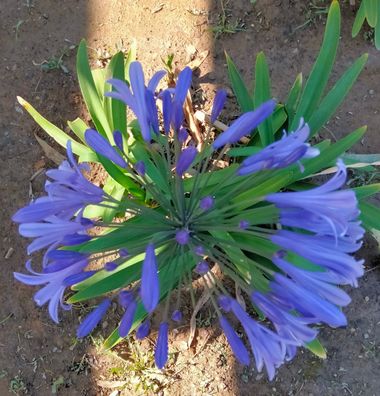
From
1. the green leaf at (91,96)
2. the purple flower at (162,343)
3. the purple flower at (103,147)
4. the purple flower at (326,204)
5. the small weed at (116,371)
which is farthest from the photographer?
the small weed at (116,371)

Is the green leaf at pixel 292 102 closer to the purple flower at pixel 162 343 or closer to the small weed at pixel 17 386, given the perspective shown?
the purple flower at pixel 162 343

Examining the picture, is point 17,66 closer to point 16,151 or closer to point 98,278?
point 16,151

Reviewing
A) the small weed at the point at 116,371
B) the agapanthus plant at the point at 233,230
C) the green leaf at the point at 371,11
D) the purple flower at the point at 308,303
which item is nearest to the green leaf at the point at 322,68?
the green leaf at the point at 371,11

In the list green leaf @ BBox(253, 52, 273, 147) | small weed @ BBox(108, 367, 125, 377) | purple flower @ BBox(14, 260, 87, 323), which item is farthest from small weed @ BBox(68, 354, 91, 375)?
green leaf @ BBox(253, 52, 273, 147)

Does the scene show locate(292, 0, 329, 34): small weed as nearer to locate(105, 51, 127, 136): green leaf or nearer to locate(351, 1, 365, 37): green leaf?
locate(351, 1, 365, 37): green leaf

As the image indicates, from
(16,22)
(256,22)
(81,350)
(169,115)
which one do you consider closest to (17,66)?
(16,22)

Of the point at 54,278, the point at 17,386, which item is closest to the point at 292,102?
the point at 54,278
